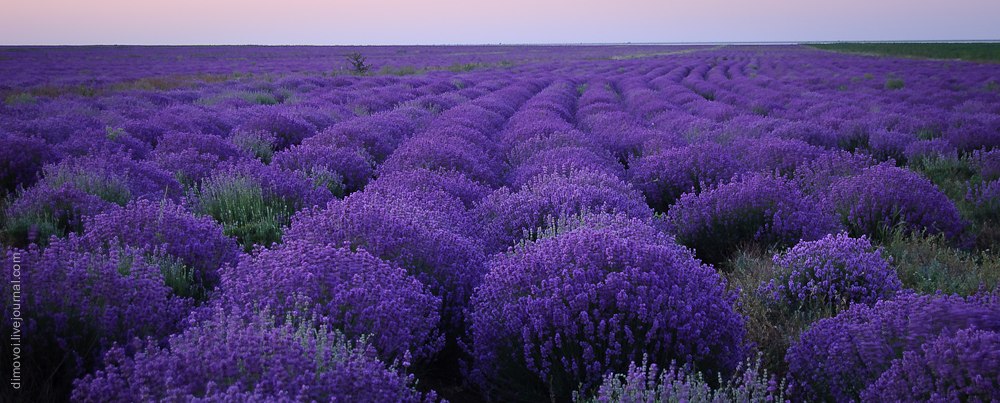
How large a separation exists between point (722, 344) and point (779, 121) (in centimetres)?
791

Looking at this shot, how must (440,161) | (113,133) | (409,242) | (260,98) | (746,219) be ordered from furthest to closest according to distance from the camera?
(260,98) < (113,133) < (440,161) < (746,219) < (409,242)

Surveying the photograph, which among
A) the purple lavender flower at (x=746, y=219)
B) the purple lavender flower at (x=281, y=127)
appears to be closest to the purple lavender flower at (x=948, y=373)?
the purple lavender flower at (x=746, y=219)

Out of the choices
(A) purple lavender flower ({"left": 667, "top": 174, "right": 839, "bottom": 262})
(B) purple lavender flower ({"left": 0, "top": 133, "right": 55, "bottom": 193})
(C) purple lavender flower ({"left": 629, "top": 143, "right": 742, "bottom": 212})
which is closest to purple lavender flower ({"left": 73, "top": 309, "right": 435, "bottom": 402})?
(A) purple lavender flower ({"left": 667, "top": 174, "right": 839, "bottom": 262})

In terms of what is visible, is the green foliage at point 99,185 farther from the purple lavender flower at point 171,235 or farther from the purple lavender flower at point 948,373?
the purple lavender flower at point 948,373

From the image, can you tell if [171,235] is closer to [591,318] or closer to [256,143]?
[591,318]

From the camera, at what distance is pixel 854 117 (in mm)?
10508

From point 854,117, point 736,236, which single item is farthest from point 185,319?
point 854,117

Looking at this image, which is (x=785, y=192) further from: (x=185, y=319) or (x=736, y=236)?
(x=185, y=319)

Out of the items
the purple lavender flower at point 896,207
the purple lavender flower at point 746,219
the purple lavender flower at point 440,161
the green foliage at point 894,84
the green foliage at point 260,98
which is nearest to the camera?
the purple lavender flower at point 746,219

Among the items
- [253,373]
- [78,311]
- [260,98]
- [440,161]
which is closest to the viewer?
[253,373]

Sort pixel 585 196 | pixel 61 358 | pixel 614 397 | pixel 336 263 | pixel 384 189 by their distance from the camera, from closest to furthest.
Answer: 1. pixel 614 397
2. pixel 61 358
3. pixel 336 263
4. pixel 585 196
5. pixel 384 189

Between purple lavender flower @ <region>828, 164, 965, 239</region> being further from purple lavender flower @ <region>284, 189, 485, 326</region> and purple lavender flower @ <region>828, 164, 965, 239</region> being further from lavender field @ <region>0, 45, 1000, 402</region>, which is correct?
purple lavender flower @ <region>284, 189, 485, 326</region>

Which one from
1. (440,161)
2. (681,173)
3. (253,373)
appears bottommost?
(681,173)

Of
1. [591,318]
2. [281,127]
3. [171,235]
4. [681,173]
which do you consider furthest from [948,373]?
[281,127]
